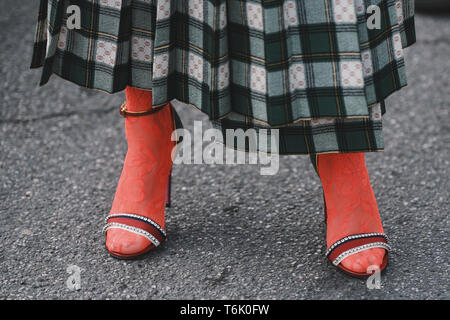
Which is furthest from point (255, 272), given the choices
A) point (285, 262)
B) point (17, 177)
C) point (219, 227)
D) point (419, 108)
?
point (419, 108)

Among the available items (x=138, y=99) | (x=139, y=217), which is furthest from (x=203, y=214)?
(x=138, y=99)

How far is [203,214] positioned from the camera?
125cm

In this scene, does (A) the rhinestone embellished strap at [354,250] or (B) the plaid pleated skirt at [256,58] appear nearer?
(B) the plaid pleated skirt at [256,58]

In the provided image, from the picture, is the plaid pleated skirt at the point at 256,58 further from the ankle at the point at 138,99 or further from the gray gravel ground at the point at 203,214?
the gray gravel ground at the point at 203,214

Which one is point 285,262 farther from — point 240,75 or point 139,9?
point 139,9

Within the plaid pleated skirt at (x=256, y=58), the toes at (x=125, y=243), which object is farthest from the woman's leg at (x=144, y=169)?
the plaid pleated skirt at (x=256, y=58)

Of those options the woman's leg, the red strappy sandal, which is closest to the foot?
the red strappy sandal

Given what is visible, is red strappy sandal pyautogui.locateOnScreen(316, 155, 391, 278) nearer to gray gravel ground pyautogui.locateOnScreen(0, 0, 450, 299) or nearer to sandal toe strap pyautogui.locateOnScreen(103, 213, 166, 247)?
gray gravel ground pyautogui.locateOnScreen(0, 0, 450, 299)

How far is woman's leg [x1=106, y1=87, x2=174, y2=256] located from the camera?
3.51ft

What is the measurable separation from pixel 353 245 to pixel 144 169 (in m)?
0.43

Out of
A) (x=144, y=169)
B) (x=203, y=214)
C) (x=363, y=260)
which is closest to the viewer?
(x=363, y=260)

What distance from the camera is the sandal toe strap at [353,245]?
101 centimetres

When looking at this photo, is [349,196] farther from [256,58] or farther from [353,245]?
[256,58]

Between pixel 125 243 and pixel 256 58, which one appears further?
pixel 125 243
